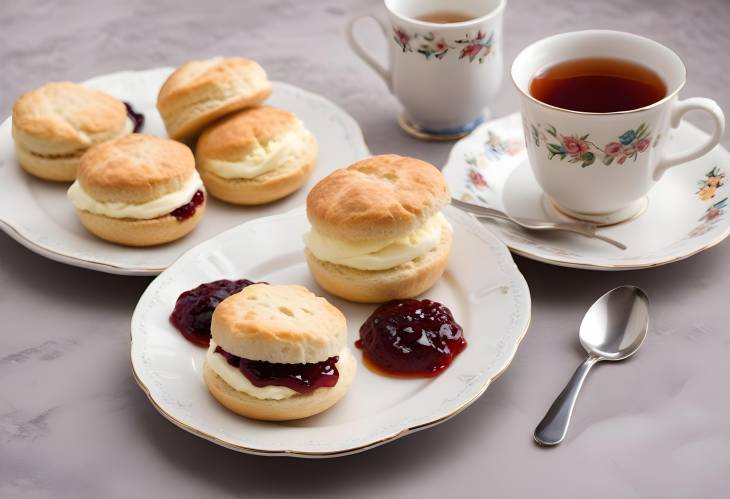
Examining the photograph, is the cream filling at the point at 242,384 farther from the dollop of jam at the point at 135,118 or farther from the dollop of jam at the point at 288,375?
the dollop of jam at the point at 135,118

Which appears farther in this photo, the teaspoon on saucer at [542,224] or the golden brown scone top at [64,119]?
the golden brown scone top at [64,119]

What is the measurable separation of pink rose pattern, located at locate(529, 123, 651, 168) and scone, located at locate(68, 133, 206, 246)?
47.4 inches

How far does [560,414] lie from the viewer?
8.84ft

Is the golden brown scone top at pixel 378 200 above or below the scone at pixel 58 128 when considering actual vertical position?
above

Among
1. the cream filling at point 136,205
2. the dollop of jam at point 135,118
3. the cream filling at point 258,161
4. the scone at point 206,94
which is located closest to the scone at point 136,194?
the cream filling at point 136,205

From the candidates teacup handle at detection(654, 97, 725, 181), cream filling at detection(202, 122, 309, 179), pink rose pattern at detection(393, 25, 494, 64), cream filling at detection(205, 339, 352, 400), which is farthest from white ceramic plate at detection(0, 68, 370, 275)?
teacup handle at detection(654, 97, 725, 181)

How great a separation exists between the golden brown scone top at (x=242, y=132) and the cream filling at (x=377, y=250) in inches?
25.7

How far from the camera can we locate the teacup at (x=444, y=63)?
3746mm

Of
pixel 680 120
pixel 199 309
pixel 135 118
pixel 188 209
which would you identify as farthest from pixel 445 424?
pixel 135 118

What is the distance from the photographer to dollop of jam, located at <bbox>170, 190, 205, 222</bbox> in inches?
131

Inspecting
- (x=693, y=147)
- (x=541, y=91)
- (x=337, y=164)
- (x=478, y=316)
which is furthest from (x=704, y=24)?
(x=478, y=316)

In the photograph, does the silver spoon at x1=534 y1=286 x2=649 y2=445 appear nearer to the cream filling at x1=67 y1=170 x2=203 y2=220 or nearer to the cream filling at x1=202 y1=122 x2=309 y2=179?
the cream filling at x1=202 y1=122 x2=309 y2=179

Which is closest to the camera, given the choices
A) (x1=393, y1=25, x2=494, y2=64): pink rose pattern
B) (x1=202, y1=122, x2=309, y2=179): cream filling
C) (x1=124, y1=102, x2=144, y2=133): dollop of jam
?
(x1=202, y1=122, x2=309, y2=179): cream filling

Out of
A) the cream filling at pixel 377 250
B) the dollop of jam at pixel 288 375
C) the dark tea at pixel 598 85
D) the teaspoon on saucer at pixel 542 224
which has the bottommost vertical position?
the teaspoon on saucer at pixel 542 224
